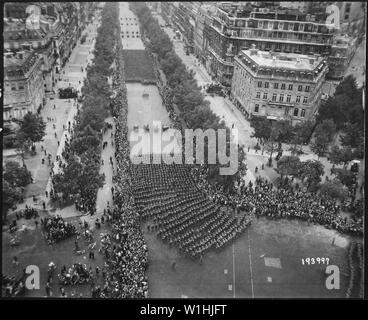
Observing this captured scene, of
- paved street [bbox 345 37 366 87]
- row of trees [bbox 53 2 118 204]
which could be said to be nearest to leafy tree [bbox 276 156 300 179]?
row of trees [bbox 53 2 118 204]

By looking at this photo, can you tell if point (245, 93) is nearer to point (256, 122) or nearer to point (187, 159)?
point (256, 122)

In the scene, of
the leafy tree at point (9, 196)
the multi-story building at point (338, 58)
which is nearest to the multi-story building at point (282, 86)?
the multi-story building at point (338, 58)

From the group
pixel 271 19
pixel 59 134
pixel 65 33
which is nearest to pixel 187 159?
pixel 59 134

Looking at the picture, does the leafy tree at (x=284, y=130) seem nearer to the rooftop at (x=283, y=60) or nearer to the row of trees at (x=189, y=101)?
the row of trees at (x=189, y=101)
